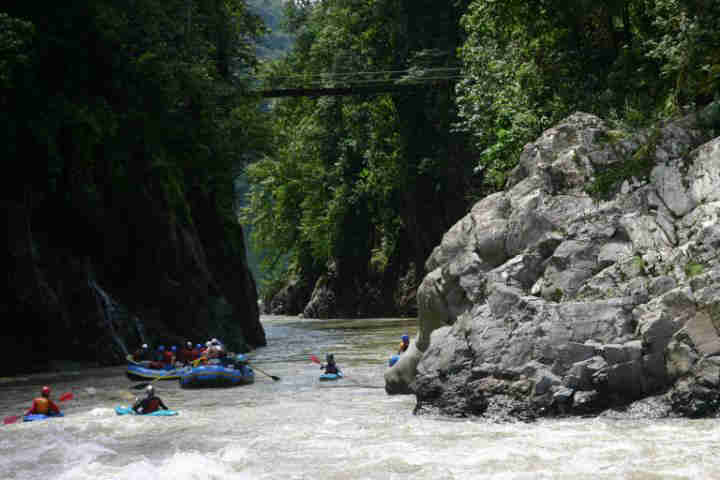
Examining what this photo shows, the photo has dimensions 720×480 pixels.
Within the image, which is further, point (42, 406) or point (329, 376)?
point (329, 376)

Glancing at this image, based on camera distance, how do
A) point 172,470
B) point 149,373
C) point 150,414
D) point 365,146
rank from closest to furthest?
1. point 172,470
2. point 150,414
3. point 149,373
4. point 365,146

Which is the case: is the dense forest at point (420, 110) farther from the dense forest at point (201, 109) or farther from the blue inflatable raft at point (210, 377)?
the blue inflatable raft at point (210, 377)

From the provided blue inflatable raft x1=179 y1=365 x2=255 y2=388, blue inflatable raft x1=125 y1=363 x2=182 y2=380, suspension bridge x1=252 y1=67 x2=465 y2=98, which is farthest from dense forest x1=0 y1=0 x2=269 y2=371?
blue inflatable raft x1=179 y1=365 x2=255 y2=388

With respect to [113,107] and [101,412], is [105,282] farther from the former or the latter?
[101,412]

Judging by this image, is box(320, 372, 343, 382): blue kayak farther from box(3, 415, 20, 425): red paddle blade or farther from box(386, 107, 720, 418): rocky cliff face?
box(3, 415, 20, 425): red paddle blade

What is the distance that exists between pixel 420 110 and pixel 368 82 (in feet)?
10.4

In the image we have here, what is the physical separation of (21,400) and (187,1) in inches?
616

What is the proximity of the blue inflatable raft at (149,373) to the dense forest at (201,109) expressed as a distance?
137 inches

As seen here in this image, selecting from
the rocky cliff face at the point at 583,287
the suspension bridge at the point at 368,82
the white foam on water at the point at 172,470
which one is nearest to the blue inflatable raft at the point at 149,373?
the rocky cliff face at the point at 583,287

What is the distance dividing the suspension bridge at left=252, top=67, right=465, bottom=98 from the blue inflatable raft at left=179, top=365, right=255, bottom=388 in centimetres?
1605

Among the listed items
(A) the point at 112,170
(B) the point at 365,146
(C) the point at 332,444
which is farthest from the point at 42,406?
(B) the point at 365,146

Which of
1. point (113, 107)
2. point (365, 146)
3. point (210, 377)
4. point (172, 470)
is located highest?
point (365, 146)

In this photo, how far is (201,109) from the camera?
2778 cm


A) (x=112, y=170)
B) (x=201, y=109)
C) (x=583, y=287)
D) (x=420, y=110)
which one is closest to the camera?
(x=583, y=287)
